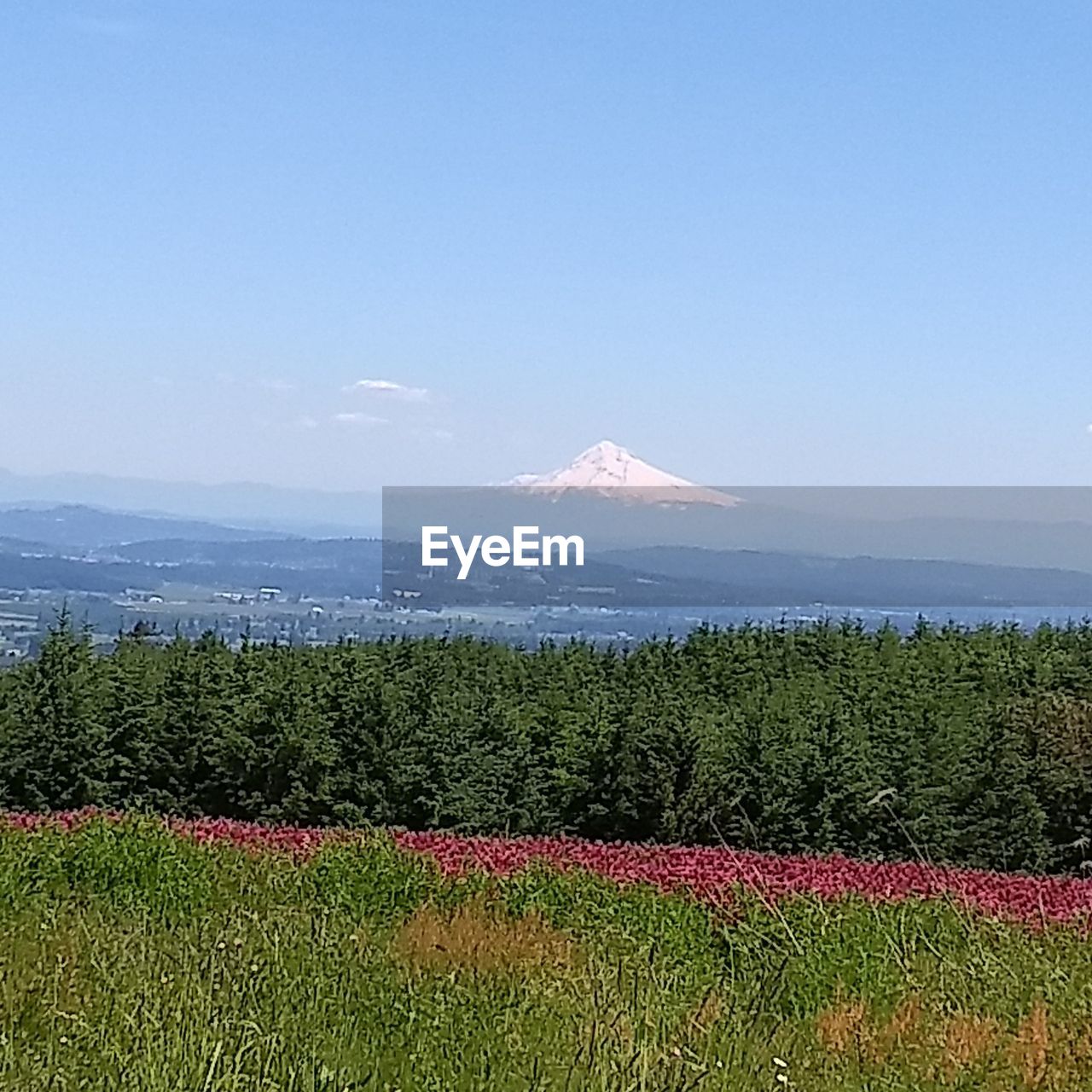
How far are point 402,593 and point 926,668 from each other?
9.10 metres

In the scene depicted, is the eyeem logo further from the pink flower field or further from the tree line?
the pink flower field

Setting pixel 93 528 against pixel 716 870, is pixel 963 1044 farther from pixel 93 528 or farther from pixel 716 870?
pixel 93 528

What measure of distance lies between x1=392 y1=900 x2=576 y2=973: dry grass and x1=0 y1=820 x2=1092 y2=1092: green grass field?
0.02 metres

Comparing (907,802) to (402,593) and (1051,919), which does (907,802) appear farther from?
(402,593)

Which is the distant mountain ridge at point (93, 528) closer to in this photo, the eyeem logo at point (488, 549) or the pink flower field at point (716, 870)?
the eyeem logo at point (488, 549)

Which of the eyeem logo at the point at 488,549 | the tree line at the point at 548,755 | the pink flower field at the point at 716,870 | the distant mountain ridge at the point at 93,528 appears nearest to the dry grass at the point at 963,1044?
the pink flower field at the point at 716,870

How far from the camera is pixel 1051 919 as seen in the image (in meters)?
8.93

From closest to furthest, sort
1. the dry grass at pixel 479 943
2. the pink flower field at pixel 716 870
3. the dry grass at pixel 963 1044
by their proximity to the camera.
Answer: the dry grass at pixel 963 1044, the dry grass at pixel 479 943, the pink flower field at pixel 716 870

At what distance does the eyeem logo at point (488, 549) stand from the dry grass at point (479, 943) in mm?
18642

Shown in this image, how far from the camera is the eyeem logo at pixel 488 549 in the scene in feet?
86.2

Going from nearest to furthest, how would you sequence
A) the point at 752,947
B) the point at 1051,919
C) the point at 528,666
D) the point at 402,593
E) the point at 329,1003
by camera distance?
the point at 329,1003, the point at 752,947, the point at 1051,919, the point at 528,666, the point at 402,593

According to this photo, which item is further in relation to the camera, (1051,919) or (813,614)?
(813,614)

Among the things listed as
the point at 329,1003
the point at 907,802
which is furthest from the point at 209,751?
the point at 329,1003

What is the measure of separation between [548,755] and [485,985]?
10.9 m
